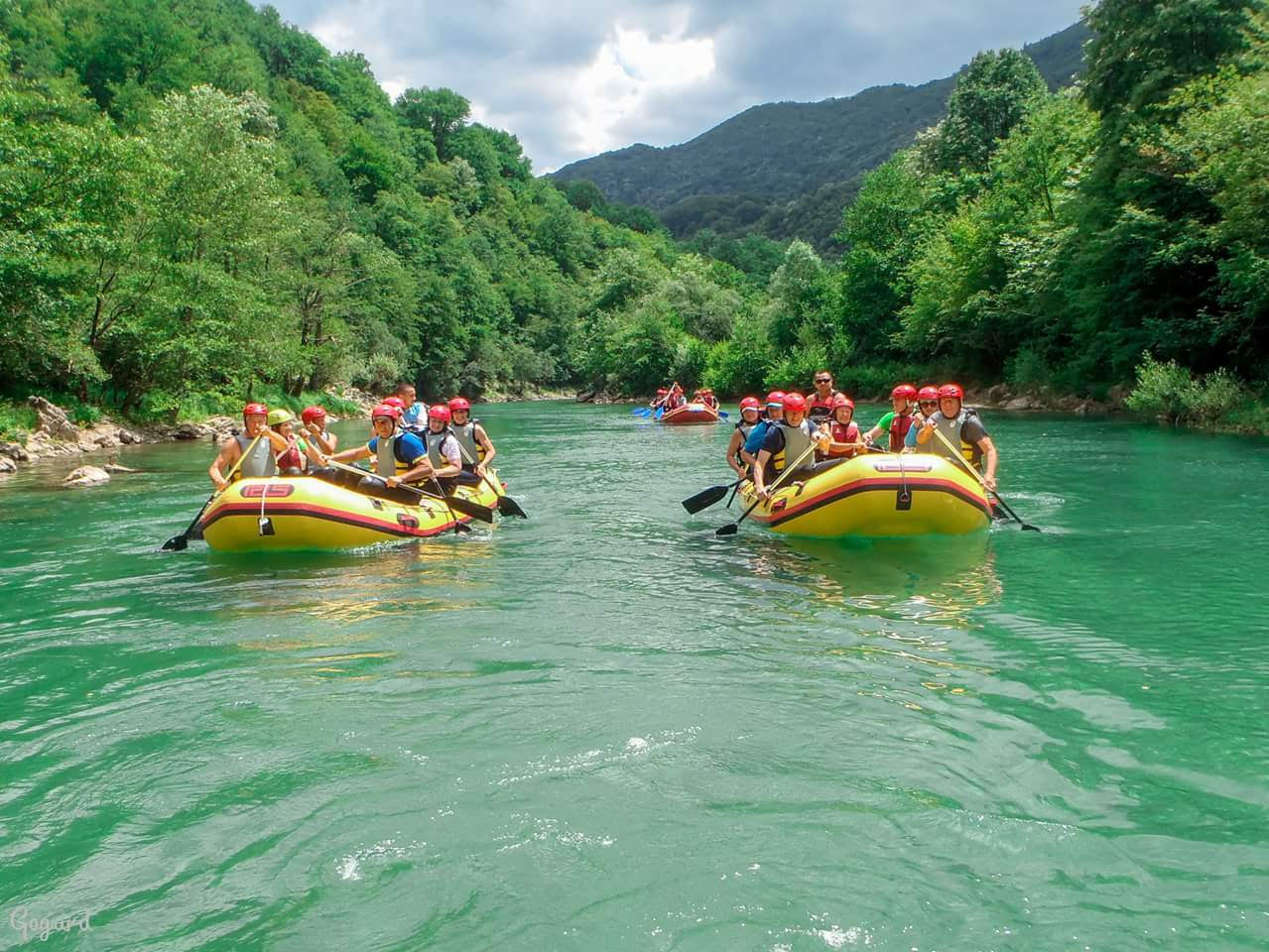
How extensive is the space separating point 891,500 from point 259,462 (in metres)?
5.84

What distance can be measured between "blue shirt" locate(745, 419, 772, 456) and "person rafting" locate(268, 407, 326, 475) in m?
4.41

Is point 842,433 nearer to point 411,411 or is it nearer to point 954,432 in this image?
point 954,432

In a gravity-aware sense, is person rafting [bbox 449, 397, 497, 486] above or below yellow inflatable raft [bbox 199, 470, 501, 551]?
above

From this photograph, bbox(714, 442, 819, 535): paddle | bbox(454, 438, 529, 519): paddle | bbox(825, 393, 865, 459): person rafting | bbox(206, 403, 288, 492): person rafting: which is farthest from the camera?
bbox(454, 438, 529, 519): paddle

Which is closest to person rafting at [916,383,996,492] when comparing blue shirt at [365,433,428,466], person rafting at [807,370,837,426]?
person rafting at [807,370,837,426]

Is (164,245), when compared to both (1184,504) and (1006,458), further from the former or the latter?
(1184,504)

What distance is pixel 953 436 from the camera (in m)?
9.62

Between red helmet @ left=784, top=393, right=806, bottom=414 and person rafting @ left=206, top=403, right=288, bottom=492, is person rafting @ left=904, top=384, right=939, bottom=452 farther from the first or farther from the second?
person rafting @ left=206, top=403, right=288, bottom=492

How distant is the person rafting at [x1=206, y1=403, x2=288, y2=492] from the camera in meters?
9.01

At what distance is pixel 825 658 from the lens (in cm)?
534

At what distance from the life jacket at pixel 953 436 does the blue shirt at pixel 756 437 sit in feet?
5.45

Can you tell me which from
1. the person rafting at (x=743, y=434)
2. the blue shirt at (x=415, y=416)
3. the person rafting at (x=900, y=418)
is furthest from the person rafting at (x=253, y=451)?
the person rafting at (x=900, y=418)

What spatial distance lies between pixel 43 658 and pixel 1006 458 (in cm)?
1453

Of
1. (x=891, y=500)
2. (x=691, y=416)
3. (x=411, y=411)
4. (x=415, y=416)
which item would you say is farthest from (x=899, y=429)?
(x=691, y=416)
